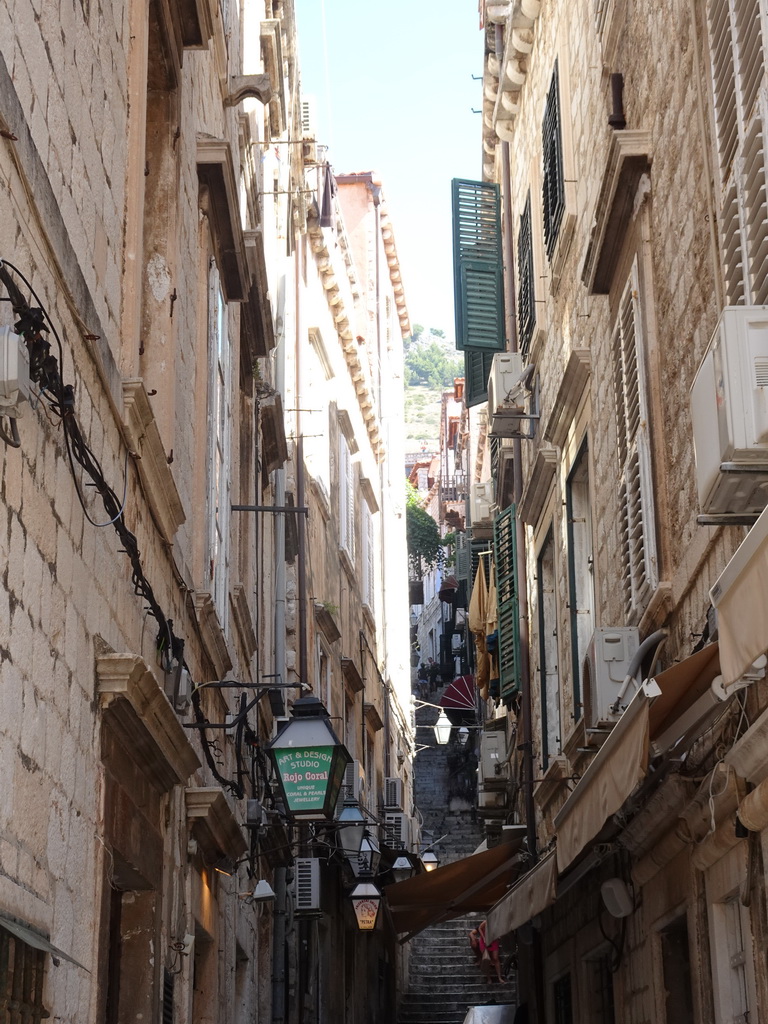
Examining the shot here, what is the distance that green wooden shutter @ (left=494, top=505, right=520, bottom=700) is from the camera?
1574 centimetres

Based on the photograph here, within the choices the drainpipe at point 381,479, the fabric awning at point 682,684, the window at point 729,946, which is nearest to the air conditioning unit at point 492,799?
the drainpipe at point 381,479

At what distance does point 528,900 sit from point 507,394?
576cm

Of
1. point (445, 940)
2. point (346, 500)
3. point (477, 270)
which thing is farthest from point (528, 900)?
point (445, 940)

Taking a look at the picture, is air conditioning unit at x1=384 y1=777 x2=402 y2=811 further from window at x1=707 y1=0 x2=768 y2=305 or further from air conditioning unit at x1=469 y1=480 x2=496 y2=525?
window at x1=707 y1=0 x2=768 y2=305

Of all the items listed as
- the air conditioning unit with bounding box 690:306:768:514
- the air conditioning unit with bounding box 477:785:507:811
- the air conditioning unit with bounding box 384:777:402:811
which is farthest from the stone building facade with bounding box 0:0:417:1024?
the air conditioning unit with bounding box 384:777:402:811

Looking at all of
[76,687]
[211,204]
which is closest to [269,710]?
[211,204]

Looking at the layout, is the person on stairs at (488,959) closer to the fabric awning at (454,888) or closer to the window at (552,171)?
the fabric awning at (454,888)

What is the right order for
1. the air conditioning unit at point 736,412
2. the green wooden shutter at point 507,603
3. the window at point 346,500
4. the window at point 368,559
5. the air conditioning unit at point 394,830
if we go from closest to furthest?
the air conditioning unit at point 736,412
the green wooden shutter at point 507,603
the window at point 346,500
the air conditioning unit at point 394,830
the window at point 368,559

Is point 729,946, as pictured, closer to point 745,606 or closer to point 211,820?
point 745,606

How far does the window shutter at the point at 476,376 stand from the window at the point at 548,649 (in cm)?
558

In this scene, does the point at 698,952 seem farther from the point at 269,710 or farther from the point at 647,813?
the point at 269,710

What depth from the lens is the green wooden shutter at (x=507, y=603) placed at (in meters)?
15.7

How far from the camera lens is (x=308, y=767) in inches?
387

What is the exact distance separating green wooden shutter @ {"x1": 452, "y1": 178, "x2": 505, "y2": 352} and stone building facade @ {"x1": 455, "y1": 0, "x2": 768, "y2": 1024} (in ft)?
3.92
